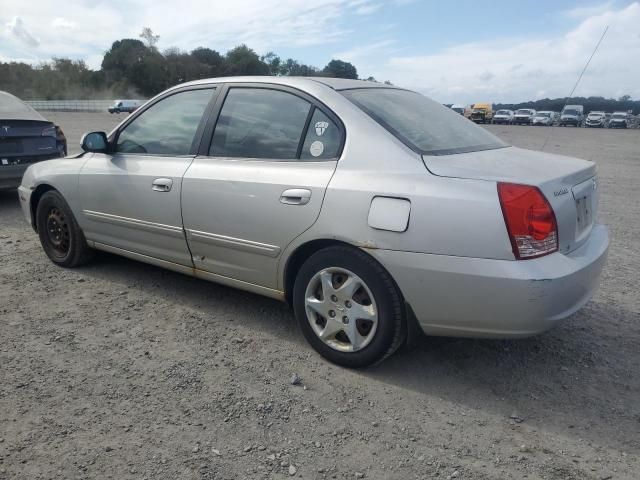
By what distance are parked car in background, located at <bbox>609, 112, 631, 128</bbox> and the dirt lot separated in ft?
160

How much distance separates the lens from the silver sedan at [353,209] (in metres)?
2.67

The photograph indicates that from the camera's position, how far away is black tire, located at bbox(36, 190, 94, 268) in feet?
15.5

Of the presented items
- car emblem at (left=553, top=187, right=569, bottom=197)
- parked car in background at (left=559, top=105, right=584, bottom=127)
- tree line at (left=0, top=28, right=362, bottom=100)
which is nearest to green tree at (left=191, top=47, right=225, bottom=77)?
tree line at (left=0, top=28, right=362, bottom=100)

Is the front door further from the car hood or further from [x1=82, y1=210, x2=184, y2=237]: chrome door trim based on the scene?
the car hood

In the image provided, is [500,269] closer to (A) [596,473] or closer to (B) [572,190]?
(B) [572,190]

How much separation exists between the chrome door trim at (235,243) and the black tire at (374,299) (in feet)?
0.80

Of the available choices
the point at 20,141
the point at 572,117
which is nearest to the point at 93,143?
the point at 20,141

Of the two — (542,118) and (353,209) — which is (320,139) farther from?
(542,118)

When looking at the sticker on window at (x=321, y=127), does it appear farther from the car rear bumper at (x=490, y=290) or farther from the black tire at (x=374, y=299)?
the car rear bumper at (x=490, y=290)

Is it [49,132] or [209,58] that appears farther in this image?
[209,58]

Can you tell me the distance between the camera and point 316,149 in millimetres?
3264

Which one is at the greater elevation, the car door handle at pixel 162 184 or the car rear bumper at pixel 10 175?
the car door handle at pixel 162 184

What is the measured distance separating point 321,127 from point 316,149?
A: 0.14 metres

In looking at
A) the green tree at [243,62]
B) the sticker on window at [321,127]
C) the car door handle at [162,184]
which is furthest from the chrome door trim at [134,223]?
the green tree at [243,62]
